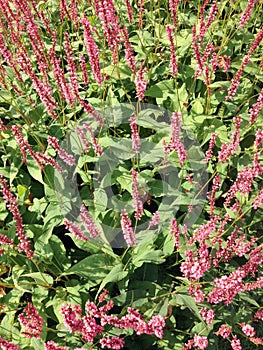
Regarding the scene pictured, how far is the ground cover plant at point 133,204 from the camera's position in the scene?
2.62 m

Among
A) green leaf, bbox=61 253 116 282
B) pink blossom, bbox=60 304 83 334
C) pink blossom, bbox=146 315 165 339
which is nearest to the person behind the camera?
pink blossom, bbox=60 304 83 334

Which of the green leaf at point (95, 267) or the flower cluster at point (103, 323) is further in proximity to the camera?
the green leaf at point (95, 267)

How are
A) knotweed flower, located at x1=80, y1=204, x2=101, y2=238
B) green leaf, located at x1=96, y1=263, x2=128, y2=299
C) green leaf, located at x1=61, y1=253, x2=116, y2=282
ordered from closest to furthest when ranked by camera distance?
knotweed flower, located at x1=80, y1=204, x2=101, y2=238
green leaf, located at x1=96, y1=263, x2=128, y2=299
green leaf, located at x1=61, y1=253, x2=116, y2=282

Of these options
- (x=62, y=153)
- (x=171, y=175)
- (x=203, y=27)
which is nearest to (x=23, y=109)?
(x=62, y=153)

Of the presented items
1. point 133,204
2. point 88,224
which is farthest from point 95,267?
point 133,204

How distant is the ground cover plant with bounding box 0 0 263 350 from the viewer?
262cm

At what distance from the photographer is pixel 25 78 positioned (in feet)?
12.7

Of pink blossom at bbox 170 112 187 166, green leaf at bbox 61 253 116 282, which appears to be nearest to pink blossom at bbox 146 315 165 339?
green leaf at bbox 61 253 116 282

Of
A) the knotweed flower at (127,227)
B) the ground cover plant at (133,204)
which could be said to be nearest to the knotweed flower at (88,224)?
the ground cover plant at (133,204)

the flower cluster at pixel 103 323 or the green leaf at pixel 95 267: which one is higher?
the flower cluster at pixel 103 323

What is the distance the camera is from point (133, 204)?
8.80ft

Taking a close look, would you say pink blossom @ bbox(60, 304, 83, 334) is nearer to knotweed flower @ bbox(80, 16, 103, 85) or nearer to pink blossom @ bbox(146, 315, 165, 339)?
pink blossom @ bbox(146, 315, 165, 339)

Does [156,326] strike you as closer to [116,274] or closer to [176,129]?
[116,274]

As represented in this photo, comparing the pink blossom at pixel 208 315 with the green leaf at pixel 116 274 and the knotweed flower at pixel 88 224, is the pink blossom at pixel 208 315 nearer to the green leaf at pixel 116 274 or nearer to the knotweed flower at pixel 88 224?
the green leaf at pixel 116 274
